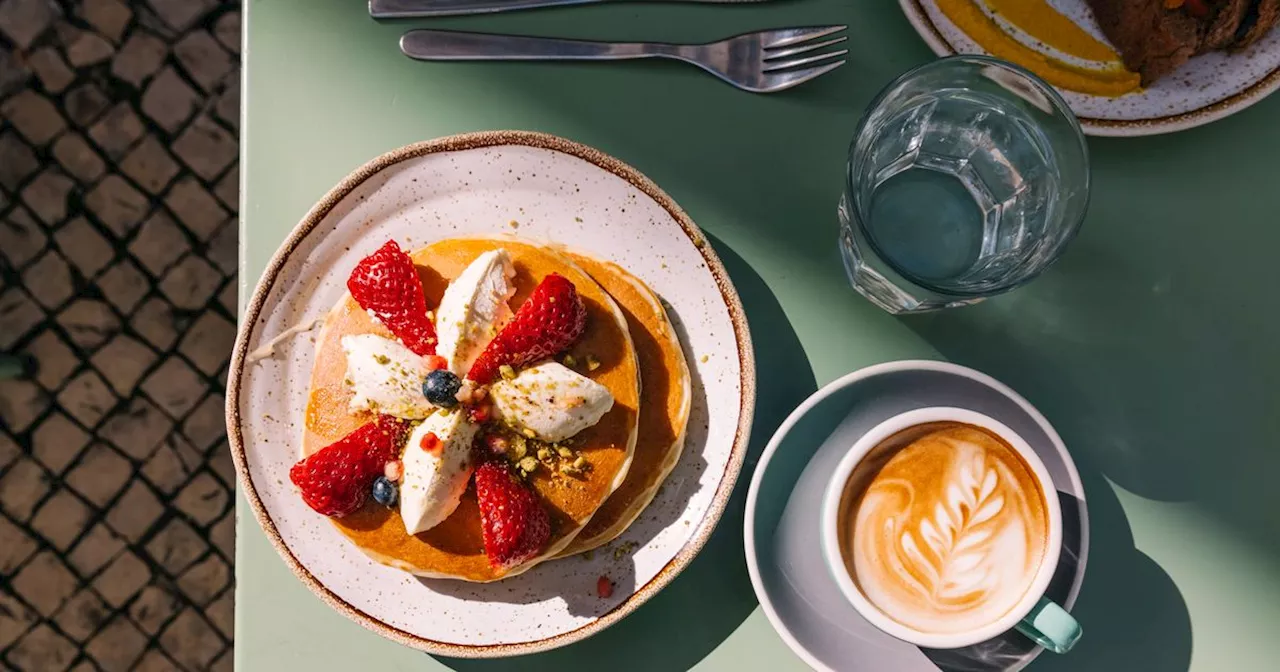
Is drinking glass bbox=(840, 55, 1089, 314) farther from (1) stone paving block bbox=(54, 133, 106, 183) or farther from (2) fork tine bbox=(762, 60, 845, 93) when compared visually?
(1) stone paving block bbox=(54, 133, 106, 183)

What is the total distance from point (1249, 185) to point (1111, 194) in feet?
0.69

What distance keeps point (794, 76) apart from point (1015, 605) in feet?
2.62

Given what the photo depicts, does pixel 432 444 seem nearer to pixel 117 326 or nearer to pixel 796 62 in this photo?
pixel 796 62

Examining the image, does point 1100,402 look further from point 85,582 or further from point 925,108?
point 85,582

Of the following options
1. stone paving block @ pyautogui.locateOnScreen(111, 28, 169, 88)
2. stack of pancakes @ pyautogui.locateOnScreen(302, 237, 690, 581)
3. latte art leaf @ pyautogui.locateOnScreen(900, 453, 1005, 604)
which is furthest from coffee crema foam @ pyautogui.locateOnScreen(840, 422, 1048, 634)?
stone paving block @ pyautogui.locateOnScreen(111, 28, 169, 88)

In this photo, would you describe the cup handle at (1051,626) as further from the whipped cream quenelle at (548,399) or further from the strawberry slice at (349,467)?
the strawberry slice at (349,467)

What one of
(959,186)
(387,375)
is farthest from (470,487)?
(959,186)

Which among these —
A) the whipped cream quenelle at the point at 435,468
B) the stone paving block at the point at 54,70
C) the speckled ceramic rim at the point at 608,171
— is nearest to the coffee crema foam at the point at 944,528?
the speckled ceramic rim at the point at 608,171

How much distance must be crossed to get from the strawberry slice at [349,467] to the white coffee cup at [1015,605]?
593 millimetres

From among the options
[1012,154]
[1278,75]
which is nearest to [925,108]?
[1012,154]

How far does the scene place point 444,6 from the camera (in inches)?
57.6

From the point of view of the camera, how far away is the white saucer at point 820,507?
1341mm

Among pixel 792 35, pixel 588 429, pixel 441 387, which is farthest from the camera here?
pixel 792 35

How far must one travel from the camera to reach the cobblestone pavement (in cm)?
229
